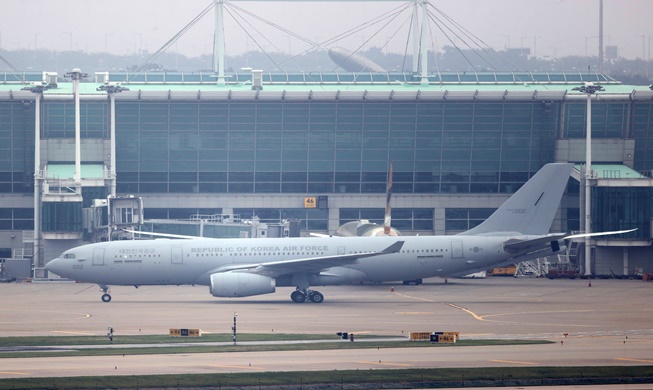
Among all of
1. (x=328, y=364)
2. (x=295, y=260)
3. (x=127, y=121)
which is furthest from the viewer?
(x=127, y=121)

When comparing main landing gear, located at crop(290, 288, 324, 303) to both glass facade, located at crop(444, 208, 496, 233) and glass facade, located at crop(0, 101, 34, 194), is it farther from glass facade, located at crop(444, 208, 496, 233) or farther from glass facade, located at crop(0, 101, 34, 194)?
glass facade, located at crop(0, 101, 34, 194)

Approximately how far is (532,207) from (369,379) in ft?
132

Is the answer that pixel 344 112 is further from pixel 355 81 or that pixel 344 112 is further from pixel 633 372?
pixel 633 372

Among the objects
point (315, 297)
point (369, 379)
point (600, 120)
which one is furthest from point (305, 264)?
point (600, 120)

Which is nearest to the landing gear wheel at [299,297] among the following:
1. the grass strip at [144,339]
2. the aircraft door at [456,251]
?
the aircraft door at [456,251]

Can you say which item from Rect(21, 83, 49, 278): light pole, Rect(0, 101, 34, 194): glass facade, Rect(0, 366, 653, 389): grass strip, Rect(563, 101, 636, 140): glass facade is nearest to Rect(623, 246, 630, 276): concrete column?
Rect(563, 101, 636, 140): glass facade

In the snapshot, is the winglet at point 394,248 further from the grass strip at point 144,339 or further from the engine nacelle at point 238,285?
the grass strip at point 144,339

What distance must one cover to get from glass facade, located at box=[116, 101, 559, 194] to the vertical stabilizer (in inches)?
1351

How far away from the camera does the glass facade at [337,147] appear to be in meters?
110

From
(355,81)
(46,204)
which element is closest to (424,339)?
(46,204)

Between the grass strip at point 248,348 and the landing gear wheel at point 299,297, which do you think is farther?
the landing gear wheel at point 299,297

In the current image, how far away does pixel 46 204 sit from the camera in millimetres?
94938

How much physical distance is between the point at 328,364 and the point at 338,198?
229 ft

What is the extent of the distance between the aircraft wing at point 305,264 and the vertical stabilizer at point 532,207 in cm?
935
